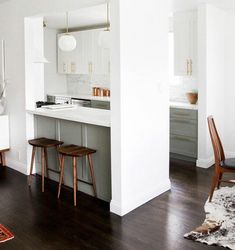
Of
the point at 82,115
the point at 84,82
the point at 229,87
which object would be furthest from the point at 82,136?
the point at 84,82

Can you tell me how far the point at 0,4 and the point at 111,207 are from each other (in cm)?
340

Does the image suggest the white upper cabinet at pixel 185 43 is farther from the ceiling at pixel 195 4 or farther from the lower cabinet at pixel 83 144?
the lower cabinet at pixel 83 144

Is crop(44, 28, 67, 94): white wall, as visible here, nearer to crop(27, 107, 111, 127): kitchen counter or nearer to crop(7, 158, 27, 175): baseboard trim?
crop(7, 158, 27, 175): baseboard trim

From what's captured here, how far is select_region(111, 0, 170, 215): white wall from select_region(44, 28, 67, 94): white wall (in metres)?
4.18

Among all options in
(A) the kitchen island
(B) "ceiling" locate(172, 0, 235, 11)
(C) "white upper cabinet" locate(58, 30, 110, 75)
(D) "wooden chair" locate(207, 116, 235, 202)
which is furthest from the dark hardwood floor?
(C) "white upper cabinet" locate(58, 30, 110, 75)

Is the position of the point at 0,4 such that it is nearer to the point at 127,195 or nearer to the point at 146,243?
the point at 127,195

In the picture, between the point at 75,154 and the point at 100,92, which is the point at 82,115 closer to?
the point at 75,154

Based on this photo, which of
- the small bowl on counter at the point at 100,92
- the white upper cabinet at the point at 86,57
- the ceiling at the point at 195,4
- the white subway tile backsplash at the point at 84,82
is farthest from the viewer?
the white subway tile backsplash at the point at 84,82

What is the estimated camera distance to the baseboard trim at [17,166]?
4806 mm

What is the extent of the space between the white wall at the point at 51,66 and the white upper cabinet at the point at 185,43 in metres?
3.29

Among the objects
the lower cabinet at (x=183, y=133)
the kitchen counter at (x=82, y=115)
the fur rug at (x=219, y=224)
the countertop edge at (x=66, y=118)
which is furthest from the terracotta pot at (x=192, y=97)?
the countertop edge at (x=66, y=118)

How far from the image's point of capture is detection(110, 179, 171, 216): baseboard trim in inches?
136

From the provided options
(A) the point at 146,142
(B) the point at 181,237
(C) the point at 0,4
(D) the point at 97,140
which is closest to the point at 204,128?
(A) the point at 146,142

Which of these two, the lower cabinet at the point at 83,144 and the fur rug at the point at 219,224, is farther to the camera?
the lower cabinet at the point at 83,144
